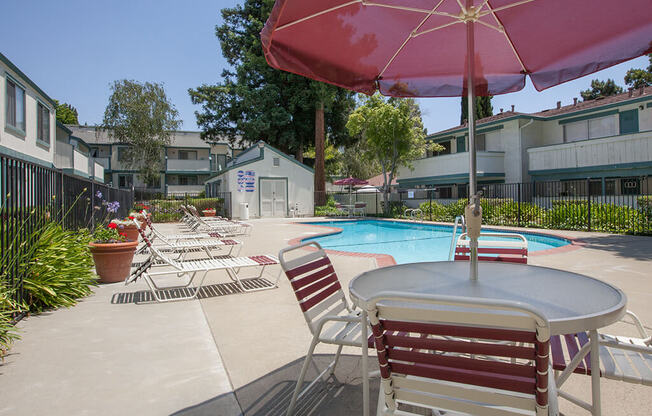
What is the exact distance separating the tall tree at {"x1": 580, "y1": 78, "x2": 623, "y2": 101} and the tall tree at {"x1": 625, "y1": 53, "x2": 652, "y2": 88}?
433 centimetres

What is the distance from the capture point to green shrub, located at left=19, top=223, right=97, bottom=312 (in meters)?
4.41

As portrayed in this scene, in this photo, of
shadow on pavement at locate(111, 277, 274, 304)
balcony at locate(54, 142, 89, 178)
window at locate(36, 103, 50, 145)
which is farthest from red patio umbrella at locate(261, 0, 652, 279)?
balcony at locate(54, 142, 89, 178)

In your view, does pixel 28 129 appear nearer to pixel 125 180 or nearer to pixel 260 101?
pixel 260 101

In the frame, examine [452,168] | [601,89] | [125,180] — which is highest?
[601,89]

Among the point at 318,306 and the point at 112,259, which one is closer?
the point at 318,306

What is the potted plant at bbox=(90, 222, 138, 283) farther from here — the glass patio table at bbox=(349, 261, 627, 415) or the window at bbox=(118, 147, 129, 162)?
the window at bbox=(118, 147, 129, 162)

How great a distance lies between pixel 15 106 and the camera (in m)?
13.8

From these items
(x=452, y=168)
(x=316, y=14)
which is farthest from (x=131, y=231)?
(x=452, y=168)

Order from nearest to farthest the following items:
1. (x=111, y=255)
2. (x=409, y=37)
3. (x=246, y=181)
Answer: (x=409, y=37), (x=111, y=255), (x=246, y=181)

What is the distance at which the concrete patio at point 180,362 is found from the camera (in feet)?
8.16

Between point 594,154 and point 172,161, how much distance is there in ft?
118

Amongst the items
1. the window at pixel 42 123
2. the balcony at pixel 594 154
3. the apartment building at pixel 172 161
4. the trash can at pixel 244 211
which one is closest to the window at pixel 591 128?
the balcony at pixel 594 154

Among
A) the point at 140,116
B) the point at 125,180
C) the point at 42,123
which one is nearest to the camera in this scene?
the point at 42,123

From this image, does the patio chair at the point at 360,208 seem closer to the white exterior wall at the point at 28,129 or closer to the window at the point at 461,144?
the window at the point at 461,144
